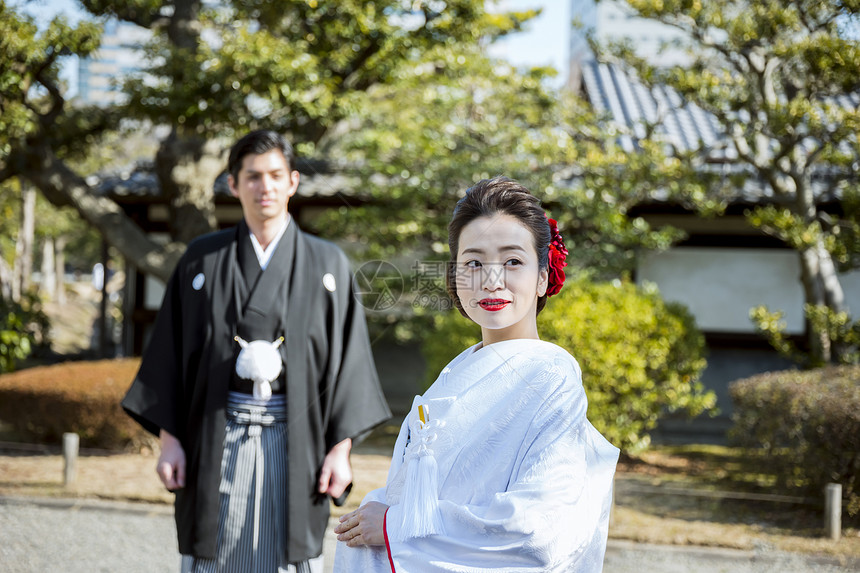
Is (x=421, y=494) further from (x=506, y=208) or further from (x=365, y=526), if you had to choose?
(x=506, y=208)

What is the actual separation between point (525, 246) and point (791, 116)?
217 inches

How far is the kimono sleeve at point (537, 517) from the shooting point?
1489 millimetres

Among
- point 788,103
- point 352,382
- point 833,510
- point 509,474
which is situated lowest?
point 833,510

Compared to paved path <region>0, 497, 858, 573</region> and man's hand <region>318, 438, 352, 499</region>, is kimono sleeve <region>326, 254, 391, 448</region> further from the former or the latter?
paved path <region>0, 497, 858, 573</region>

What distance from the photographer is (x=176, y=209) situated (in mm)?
7824

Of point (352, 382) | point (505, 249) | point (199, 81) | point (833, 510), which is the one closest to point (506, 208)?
point (505, 249)

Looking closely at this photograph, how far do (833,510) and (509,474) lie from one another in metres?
4.55

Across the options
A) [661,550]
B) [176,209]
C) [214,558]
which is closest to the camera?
[214,558]

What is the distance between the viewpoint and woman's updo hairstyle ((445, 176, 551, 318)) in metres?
1.72

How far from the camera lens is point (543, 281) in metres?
1.79

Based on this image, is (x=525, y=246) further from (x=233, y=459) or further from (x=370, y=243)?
(x=370, y=243)

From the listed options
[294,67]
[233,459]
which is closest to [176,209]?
[294,67]

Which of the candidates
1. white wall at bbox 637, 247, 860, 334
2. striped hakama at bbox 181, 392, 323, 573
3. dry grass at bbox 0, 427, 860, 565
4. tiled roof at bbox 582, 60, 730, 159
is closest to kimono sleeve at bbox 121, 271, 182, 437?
striped hakama at bbox 181, 392, 323, 573

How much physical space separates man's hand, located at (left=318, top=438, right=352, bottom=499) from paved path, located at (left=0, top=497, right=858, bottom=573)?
2.25 metres
